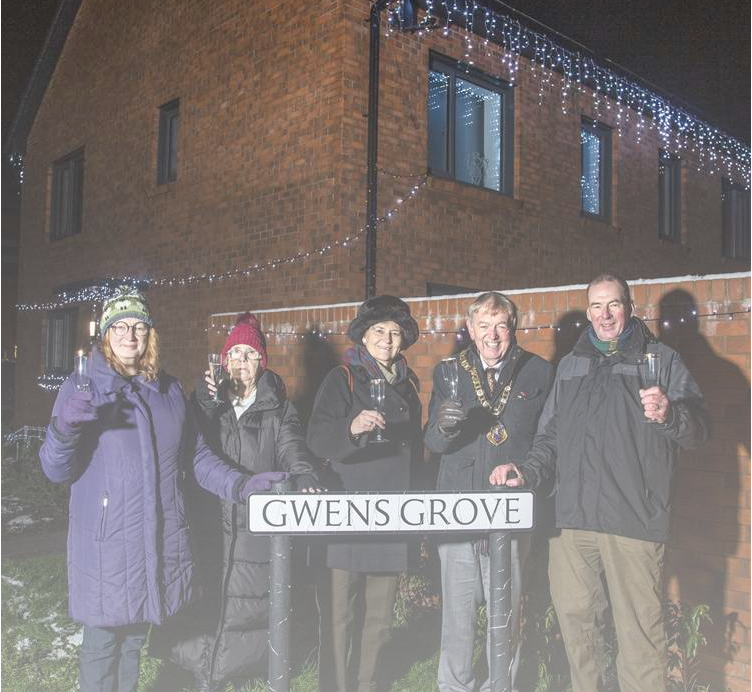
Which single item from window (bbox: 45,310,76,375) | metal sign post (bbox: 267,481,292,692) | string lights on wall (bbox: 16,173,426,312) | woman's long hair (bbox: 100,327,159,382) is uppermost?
string lights on wall (bbox: 16,173,426,312)

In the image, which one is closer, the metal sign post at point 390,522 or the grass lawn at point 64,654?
the metal sign post at point 390,522

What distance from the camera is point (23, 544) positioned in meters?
7.07

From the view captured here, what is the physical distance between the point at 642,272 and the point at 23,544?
8455 millimetres

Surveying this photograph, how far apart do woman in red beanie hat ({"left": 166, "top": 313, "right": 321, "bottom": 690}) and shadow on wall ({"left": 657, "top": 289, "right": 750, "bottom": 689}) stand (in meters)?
1.88

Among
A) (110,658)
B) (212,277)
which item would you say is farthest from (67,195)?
(110,658)

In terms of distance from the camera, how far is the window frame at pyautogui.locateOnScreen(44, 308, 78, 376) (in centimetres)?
1225

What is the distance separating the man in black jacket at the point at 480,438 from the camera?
3357 mm

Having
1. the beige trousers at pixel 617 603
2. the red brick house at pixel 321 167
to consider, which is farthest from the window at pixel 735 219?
the beige trousers at pixel 617 603

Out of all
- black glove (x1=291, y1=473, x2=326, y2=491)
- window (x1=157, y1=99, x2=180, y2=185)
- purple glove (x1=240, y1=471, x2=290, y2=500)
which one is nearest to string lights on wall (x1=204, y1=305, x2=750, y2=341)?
black glove (x1=291, y1=473, x2=326, y2=491)

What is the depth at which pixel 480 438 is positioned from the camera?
338cm

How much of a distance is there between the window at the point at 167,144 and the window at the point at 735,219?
8.47m

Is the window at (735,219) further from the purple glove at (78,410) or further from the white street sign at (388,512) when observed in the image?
the purple glove at (78,410)

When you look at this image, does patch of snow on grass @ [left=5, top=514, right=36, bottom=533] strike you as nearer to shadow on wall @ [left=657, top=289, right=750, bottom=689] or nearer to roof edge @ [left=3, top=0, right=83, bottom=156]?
shadow on wall @ [left=657, top=289, right=750, bottom=689]

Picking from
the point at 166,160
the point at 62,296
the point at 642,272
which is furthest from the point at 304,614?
the point at 62,296
